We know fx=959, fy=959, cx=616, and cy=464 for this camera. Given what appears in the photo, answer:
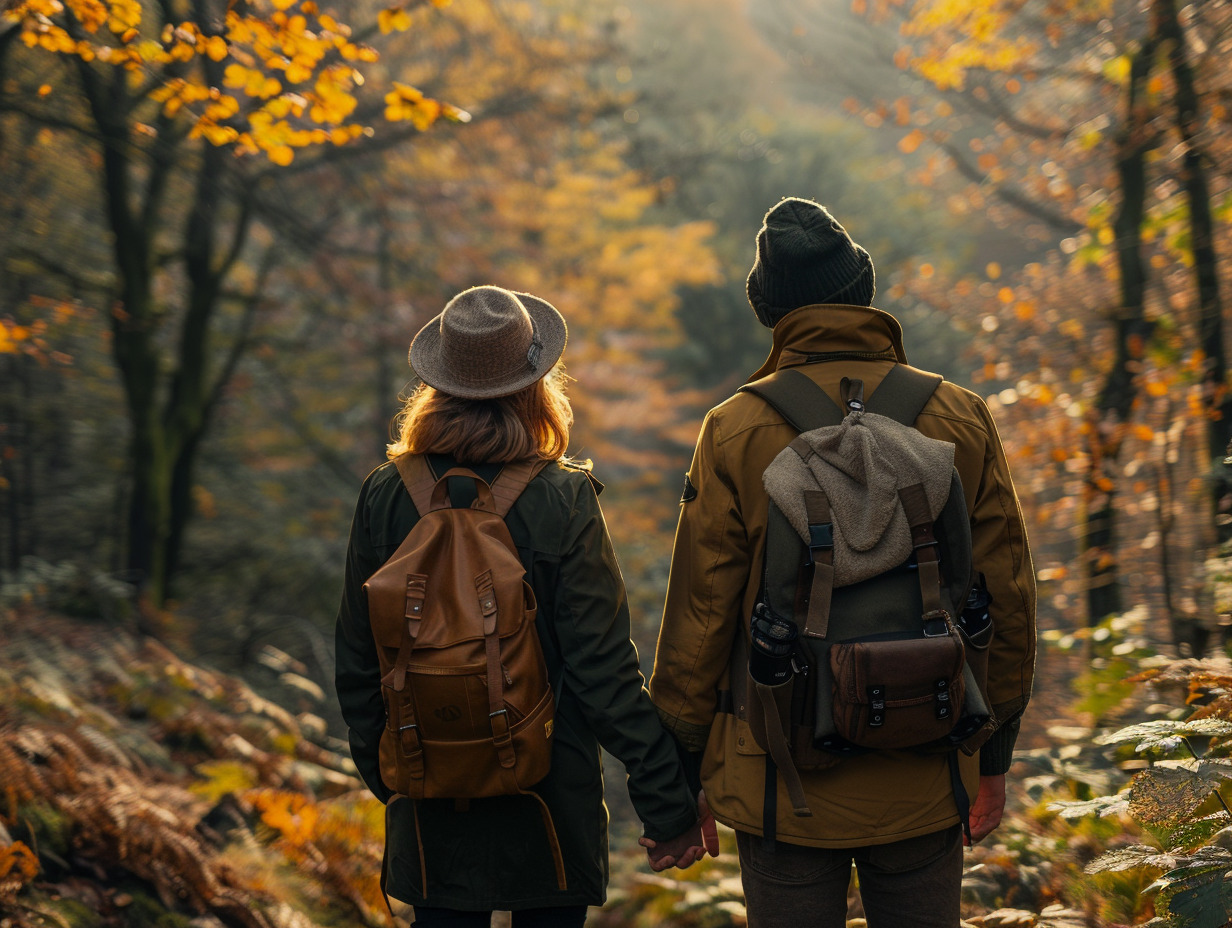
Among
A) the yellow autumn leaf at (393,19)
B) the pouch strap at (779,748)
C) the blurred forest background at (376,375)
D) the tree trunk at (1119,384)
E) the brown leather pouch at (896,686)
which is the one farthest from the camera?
the tree trunk at (1119,384)

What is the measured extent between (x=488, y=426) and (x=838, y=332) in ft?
2.88

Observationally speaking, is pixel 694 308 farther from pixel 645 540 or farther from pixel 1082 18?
pixel 1082 18

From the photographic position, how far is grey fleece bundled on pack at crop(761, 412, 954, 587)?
2033mm

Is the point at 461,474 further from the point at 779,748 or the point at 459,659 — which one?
the point at 779,748

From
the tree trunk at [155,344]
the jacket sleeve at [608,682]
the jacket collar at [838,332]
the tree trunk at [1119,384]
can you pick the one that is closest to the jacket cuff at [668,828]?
the jacket sleeve at [608,682]

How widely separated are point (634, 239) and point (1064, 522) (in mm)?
10191

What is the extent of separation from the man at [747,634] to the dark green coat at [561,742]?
11cm

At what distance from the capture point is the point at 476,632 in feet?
7.13

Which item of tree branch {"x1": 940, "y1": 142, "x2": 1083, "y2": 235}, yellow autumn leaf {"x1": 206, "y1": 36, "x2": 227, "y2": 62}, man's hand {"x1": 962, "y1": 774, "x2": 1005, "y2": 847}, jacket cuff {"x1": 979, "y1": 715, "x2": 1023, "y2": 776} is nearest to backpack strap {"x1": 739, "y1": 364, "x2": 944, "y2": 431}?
jacket cuff {"x1": 979, "y1": 715, "x2": 1023, "y2": 776}

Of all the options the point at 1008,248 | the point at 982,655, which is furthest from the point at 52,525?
the point at 1008,248

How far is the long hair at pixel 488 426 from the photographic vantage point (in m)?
2.36

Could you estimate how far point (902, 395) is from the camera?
2.23 m

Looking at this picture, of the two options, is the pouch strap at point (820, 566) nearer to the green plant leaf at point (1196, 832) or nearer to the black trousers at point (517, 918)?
the black trousers at point (517, 918)

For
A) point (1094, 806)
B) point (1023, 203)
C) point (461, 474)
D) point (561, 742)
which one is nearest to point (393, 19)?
point (461, 474)
